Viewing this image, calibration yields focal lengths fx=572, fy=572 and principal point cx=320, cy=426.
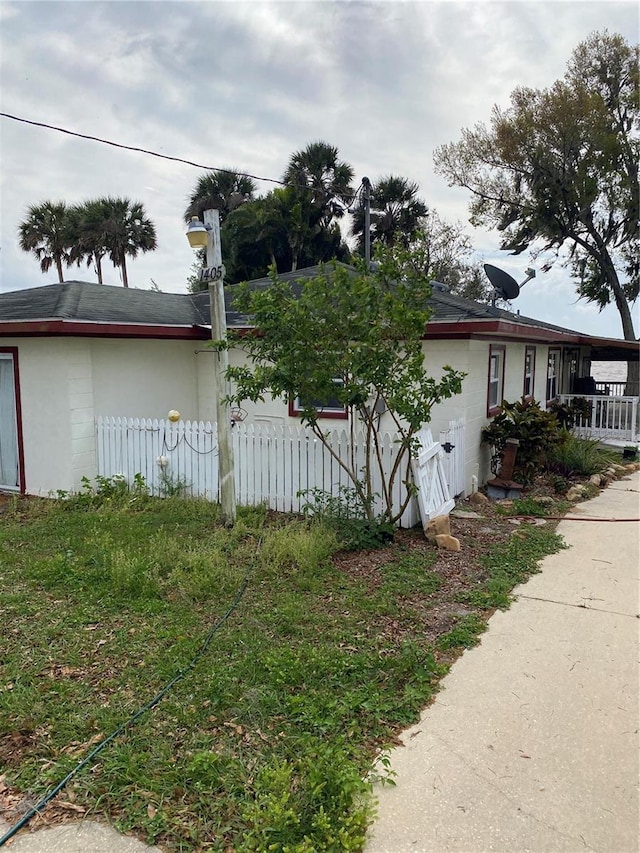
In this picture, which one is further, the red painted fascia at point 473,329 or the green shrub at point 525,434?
the green shrub at point 525,434

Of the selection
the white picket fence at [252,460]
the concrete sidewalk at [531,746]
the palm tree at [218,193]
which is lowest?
the concrete sidewalk at [531,746]

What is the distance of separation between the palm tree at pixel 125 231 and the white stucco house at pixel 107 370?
15.8m

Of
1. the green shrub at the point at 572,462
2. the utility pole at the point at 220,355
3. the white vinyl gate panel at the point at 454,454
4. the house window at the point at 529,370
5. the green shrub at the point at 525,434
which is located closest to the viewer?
the utility pole at the point at 220,355

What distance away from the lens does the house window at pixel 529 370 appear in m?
11.0

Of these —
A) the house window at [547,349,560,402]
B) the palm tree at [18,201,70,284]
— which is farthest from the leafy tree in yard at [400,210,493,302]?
the palm tree at [18,201,70,284]

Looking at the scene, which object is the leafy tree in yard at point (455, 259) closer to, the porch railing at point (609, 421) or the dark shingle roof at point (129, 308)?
the porch railing at point (609, 421)

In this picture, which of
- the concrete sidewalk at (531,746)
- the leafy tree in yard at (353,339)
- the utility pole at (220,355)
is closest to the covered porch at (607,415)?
the leafy tree in yard at (353,339)

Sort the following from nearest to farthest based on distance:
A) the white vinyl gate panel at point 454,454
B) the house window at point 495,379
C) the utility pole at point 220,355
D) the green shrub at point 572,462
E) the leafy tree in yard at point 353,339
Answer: the leafy tree in yard at point 353,339 → the utility pole at point 220,355 → the white vinyl gate panel at point 454,454 → the house window at point 495,379 → the green shrub at point 572,462

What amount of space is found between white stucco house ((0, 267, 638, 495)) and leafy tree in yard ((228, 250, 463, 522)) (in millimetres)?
2113

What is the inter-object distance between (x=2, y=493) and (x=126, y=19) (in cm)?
655

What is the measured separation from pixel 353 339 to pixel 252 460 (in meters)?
2.51

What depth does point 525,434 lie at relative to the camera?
8.18m

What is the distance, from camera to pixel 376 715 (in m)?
3.05

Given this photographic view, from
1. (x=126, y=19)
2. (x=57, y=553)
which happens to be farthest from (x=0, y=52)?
(x=57, y=553)
